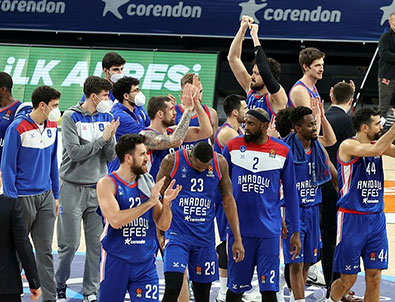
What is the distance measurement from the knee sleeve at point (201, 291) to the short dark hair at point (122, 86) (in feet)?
7.40

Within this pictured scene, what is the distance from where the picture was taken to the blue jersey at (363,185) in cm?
754

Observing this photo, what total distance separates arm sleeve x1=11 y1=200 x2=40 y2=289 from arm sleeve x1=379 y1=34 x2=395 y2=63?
33.6ft

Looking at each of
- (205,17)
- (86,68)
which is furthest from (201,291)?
(205,17)

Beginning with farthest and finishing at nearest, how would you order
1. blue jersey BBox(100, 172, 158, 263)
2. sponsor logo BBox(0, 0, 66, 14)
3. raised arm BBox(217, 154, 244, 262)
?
sponsor logo BBox(0, 0, 66, 14)
raised arm BBox(217, 154, 244, 262)
blue jersey BBox(100, 172, 158, 263)

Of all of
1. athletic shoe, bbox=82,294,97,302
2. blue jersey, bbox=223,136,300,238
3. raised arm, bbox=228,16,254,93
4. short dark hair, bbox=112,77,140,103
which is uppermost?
raised arm, bbox=228,16,254,93

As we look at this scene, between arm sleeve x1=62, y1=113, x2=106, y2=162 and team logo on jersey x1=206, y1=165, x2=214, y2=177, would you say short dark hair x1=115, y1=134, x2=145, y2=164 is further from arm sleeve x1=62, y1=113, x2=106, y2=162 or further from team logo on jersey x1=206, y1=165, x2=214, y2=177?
arm sleeve x1=62, y1=113, x2=106, y2=162

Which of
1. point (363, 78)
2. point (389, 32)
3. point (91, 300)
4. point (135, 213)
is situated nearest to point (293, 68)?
point (363, 78)

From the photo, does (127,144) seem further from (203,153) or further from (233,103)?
(233,103)

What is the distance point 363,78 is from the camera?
61.3ft

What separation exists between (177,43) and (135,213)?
1373 cm

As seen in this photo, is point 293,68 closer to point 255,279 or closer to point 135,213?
point 255,279

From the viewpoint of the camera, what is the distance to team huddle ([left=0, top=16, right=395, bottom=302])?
6.22m

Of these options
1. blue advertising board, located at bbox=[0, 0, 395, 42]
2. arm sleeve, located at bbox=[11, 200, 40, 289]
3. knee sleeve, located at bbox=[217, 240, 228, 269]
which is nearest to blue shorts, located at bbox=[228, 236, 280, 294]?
knee sleeve, located at bbox=[217, 240, 228, 269]

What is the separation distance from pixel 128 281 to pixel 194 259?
0.84 metres
